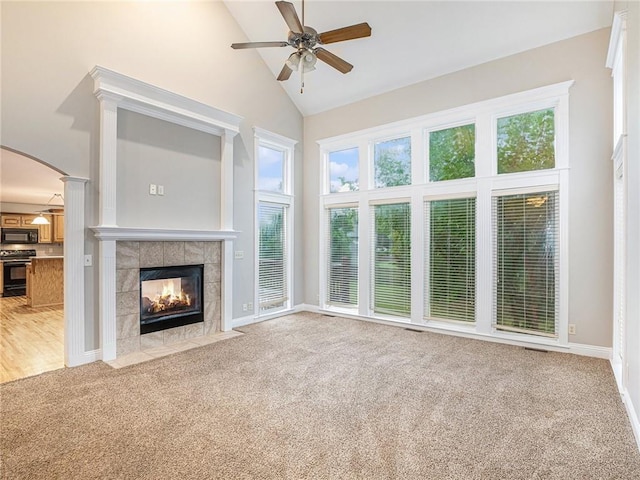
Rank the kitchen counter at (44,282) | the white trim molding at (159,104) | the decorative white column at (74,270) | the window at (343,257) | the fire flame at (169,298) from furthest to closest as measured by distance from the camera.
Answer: the kitchen counter at (44,282), the window at (343,257), the fire flame at (169,298), the white trim molding at (159,104), the decorative white column at (74,270)

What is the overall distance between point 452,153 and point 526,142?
36.6 inches

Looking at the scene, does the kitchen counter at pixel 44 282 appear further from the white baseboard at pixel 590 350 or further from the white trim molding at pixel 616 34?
the white trim molding at pixel 616 34

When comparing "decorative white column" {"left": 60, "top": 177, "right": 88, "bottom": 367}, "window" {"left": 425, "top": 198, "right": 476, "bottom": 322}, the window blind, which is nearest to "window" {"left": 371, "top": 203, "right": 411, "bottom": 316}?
"window" {"left": 425, "top": 198, "right": 476, "bottom": 322}

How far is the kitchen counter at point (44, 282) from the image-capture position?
7012mm

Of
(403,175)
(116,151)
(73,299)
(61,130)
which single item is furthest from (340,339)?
(61,130)

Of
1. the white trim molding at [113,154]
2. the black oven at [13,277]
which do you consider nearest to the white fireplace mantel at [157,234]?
the white trim molding at [113,154]

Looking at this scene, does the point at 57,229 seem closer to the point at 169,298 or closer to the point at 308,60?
the point at 169,298

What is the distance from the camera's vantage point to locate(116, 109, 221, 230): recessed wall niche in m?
3.94

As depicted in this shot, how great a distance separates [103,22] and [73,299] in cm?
307

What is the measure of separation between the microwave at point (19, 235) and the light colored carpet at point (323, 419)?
9.11 metres

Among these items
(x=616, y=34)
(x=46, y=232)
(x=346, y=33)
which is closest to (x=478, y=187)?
(x=616, y=34)

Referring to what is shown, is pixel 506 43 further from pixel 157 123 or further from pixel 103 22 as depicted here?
pixel 103 22

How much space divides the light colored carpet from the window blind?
187 cm

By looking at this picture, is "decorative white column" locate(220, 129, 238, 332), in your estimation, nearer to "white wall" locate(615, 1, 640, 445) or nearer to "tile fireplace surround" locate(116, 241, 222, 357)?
"tile fireplace surround" locate(116, 241, 222, 357)
